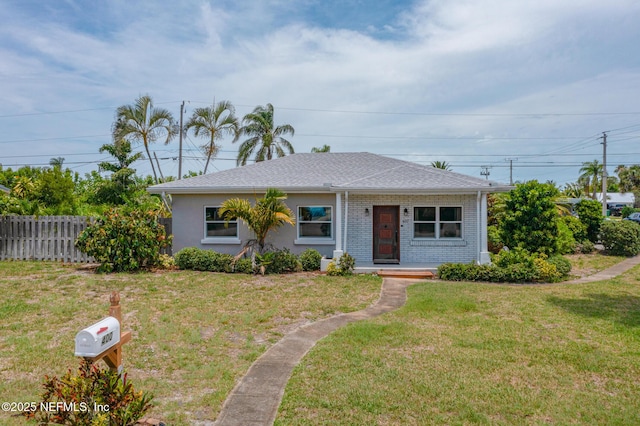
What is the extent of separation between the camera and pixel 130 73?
19219mm

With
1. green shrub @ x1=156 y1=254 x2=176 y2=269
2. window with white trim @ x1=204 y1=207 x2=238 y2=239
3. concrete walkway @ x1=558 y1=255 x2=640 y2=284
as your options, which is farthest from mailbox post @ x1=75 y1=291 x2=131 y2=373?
concrete walkway @ x1=558 y1=255 x2=640 y2=284

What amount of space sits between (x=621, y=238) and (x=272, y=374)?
1935 cm

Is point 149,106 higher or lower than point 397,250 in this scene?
higher

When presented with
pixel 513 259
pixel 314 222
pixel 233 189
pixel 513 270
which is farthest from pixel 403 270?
pixel 233 189

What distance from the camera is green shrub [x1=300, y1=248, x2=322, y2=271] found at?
13516 mm

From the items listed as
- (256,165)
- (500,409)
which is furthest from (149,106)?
(500,409)

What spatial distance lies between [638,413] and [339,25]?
46.4 ft

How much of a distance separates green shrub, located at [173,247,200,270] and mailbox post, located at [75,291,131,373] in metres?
10.2

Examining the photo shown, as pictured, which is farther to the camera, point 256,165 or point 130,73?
point 130,73

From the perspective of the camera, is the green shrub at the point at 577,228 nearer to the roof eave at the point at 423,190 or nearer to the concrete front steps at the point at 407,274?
the roof eave at the point at 423,190

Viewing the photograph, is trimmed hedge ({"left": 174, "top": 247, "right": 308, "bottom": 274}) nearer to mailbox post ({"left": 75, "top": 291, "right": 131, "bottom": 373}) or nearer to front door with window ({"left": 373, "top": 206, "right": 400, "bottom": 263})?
front door with window ({"left": 373, "top": 206, "right": 400, "bottom": 263})

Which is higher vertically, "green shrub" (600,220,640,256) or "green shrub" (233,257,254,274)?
"green shrub" (600,220,640,256)

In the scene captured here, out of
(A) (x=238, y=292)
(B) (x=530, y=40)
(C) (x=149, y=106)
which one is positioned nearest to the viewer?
(A) (x=238, y=292)

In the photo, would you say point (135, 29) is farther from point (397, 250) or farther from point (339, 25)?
point (397, 250)
